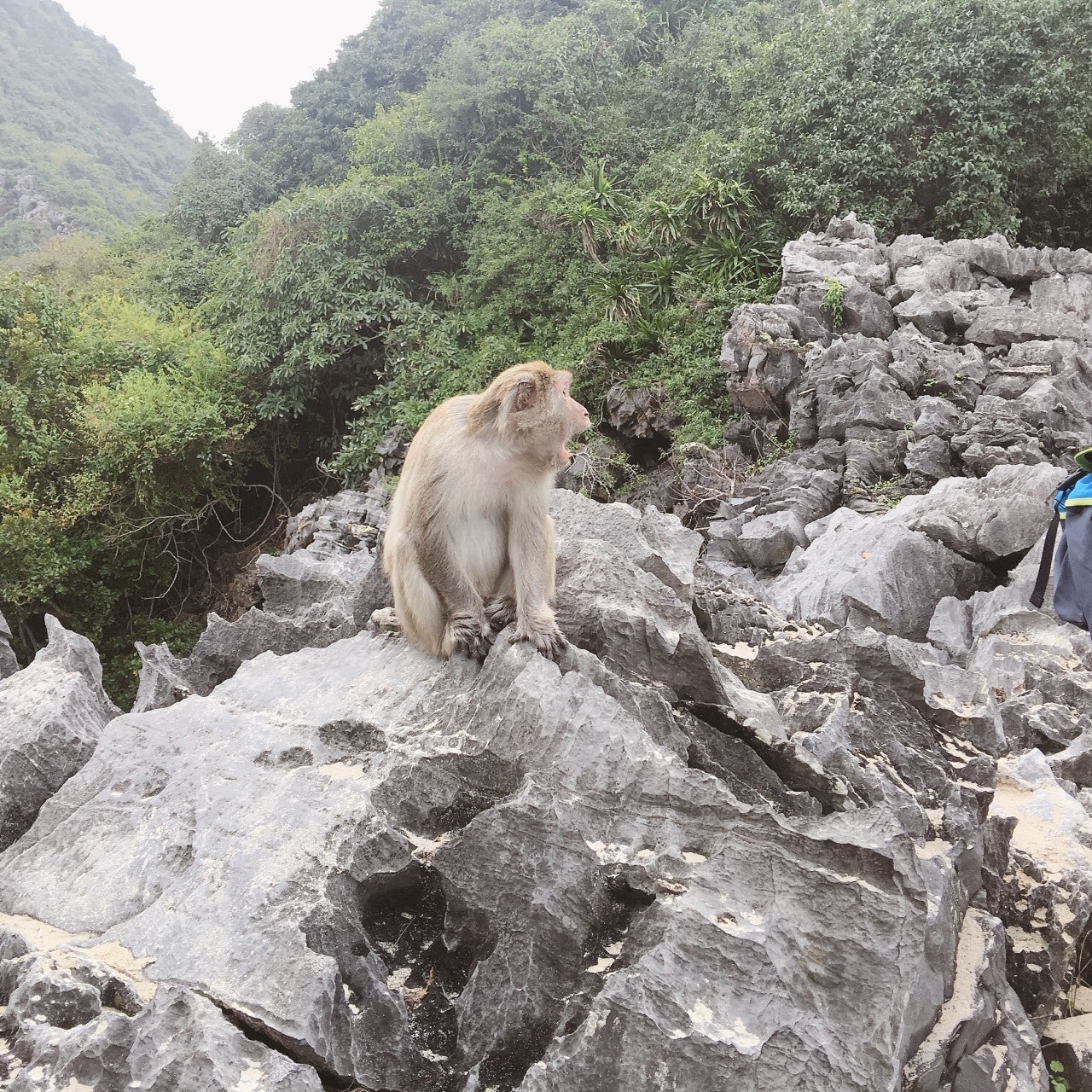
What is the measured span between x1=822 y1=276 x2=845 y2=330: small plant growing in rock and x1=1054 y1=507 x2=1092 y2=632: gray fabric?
25.1 ft

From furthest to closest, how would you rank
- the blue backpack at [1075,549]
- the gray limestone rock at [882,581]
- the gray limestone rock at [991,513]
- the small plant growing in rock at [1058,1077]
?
the gray limestone rock at [991,513] → the gray limestone rock at [882,581] → the blue backpack at [1075,549] → the small plant growing in rock at [1058,1077]

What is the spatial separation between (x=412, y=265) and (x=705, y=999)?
15950 mm

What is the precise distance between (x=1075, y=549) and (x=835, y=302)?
7.94 meters

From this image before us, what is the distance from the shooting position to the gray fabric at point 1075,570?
407 cm

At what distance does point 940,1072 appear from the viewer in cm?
213

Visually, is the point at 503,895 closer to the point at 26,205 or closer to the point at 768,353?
the point at 768,353

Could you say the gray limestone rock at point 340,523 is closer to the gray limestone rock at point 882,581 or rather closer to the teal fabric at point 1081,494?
the gray limestone rock at point 882,581

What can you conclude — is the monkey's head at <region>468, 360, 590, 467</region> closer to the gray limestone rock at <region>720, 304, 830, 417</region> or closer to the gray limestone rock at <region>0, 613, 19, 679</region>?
the gray limestone rock at <region>0, 613, 19, 679</region>

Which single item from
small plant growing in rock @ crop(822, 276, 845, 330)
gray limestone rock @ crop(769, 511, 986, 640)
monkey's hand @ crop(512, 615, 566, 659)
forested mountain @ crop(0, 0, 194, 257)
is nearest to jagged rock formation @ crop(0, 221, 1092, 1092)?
monkey's hand @ crop(512, 615, 566, 659)

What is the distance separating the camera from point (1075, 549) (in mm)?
4121

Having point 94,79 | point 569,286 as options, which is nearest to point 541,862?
point 569,286

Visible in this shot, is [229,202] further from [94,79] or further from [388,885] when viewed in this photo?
[94,79]

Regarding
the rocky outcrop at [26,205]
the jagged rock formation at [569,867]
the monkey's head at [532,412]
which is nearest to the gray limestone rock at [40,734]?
the jagged rock formation at [569,867]

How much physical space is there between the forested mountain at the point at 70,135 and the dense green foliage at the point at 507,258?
486 inches
